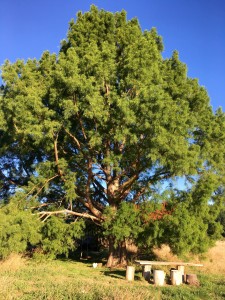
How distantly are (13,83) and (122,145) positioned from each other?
561 cm

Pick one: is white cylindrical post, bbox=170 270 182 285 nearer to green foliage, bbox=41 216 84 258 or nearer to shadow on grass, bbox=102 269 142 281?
shadow on grass, bbox=102 269 142 281

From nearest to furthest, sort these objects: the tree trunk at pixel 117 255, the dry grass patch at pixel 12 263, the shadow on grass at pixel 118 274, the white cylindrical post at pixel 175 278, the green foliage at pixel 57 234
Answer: the white cylindrical post at pixel 175 278, the shadow on grass at pixel 118 274, the dry grass patch at pixel 12 263, the green foliage at pixel 57 234, the tree trunk at pixel 117 255

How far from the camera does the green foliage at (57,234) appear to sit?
1462 cm

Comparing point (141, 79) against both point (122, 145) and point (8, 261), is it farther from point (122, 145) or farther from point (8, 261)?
point (8, 261)

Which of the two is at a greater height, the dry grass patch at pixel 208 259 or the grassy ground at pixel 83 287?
the dry grass patch at pixel 208 259

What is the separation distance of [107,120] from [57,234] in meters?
5.53

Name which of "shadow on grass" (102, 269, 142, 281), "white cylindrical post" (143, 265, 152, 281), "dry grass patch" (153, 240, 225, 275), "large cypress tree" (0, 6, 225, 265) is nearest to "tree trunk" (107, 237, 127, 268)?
"large cypress tree" (0, 6, 225, 265)

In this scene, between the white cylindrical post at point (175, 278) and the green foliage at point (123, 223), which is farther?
the green foliage at point (123, 223)

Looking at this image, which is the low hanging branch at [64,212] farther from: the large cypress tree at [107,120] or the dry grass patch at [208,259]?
the dry grass patch at [208,259]

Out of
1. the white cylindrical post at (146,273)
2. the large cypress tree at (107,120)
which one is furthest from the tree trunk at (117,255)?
the white cylindrical post at (146,273)

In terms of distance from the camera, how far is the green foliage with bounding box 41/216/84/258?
14.6m

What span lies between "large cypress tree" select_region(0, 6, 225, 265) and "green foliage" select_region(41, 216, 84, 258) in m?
0.53

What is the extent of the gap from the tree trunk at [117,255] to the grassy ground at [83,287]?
187cm

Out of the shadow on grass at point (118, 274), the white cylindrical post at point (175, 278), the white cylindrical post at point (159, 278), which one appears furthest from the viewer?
the shadow on grass at point (118, 274)
